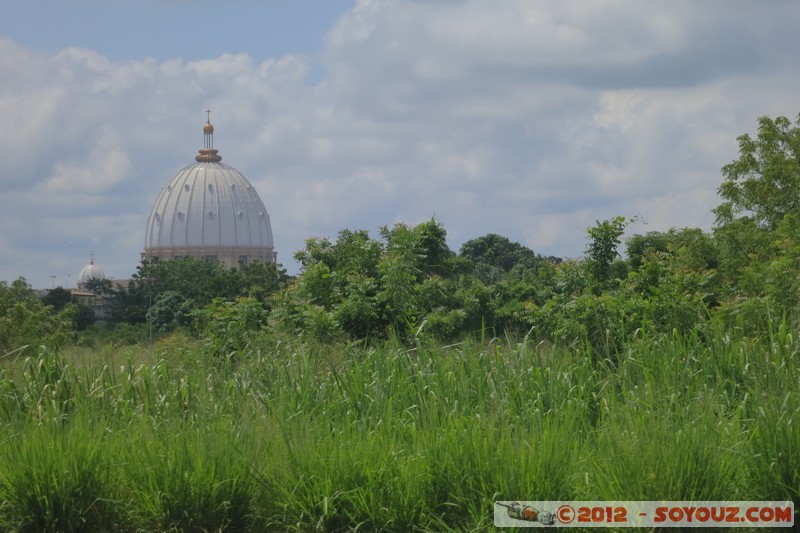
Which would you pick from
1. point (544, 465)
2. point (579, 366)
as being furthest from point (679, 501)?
point (579, 366)

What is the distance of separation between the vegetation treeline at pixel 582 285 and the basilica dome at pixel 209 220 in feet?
410

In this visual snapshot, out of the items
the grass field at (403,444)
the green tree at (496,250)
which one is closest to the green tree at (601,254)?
the grass field at (403,444)

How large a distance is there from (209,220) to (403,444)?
473 ft

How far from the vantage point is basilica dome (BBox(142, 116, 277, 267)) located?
147 meters

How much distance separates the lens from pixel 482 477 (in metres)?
5.49

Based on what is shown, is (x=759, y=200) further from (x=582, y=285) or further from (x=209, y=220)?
(x=209, y=220)

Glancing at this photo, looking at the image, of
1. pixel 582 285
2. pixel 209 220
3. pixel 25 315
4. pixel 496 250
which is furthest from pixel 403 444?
pixel 209 220

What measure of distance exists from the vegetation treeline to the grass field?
3.96ft

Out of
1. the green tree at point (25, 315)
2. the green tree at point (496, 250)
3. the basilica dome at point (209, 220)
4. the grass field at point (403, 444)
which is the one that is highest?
the basilica dome at point (209, 220)

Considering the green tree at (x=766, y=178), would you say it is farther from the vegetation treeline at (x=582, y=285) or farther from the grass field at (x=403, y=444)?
the grass field at (x=403, y=444)

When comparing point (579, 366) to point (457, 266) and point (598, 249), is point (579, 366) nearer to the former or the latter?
point (598, 249)

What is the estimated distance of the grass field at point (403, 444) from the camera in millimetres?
5500

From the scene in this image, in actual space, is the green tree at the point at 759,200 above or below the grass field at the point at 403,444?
above

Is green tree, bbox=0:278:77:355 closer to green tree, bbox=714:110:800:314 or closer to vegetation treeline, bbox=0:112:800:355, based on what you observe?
vegetation treeline, bbox=0:112:800:355
